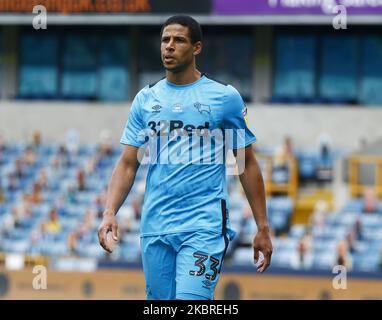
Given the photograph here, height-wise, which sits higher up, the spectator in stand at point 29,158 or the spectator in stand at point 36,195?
the spectator in stand at point 29,158

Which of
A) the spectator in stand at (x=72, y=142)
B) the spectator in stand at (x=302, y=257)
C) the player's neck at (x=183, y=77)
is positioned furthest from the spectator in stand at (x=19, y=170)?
the player's neck at (x=183, y=77)

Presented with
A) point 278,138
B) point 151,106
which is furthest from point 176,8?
point 151,106

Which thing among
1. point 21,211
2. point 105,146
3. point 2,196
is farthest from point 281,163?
point 2,196

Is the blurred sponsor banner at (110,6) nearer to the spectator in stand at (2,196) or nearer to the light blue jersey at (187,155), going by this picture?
the spectator in stand at (2,196)

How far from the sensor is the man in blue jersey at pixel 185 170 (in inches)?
290

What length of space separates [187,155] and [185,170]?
0.29 feet

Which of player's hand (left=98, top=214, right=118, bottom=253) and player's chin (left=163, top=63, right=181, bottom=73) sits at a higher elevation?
player's chin (left=163, top=63, right=181, bottom=73)

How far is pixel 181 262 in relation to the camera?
7.32m

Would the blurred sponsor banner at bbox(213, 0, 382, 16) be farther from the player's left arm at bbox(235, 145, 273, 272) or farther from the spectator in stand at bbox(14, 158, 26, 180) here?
the player's left arm at bbox(235, 145, 273, 272)

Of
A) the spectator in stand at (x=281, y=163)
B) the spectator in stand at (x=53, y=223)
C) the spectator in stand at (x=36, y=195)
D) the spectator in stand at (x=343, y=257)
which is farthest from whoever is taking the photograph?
the spectator in stand at (x=36, y=195)

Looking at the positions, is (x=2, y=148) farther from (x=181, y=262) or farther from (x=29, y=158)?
(x=181, y=262)

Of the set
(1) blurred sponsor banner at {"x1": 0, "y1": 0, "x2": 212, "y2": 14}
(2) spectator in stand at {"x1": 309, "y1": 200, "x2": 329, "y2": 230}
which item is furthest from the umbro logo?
(1) blurred sponsor banner at {"x1": 0, "y1": 0, "x2": 212, "y2": 14}

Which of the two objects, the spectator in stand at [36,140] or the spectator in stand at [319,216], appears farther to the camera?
the spectator in stand at [36,140]

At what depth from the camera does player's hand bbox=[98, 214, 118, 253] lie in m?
7.17
